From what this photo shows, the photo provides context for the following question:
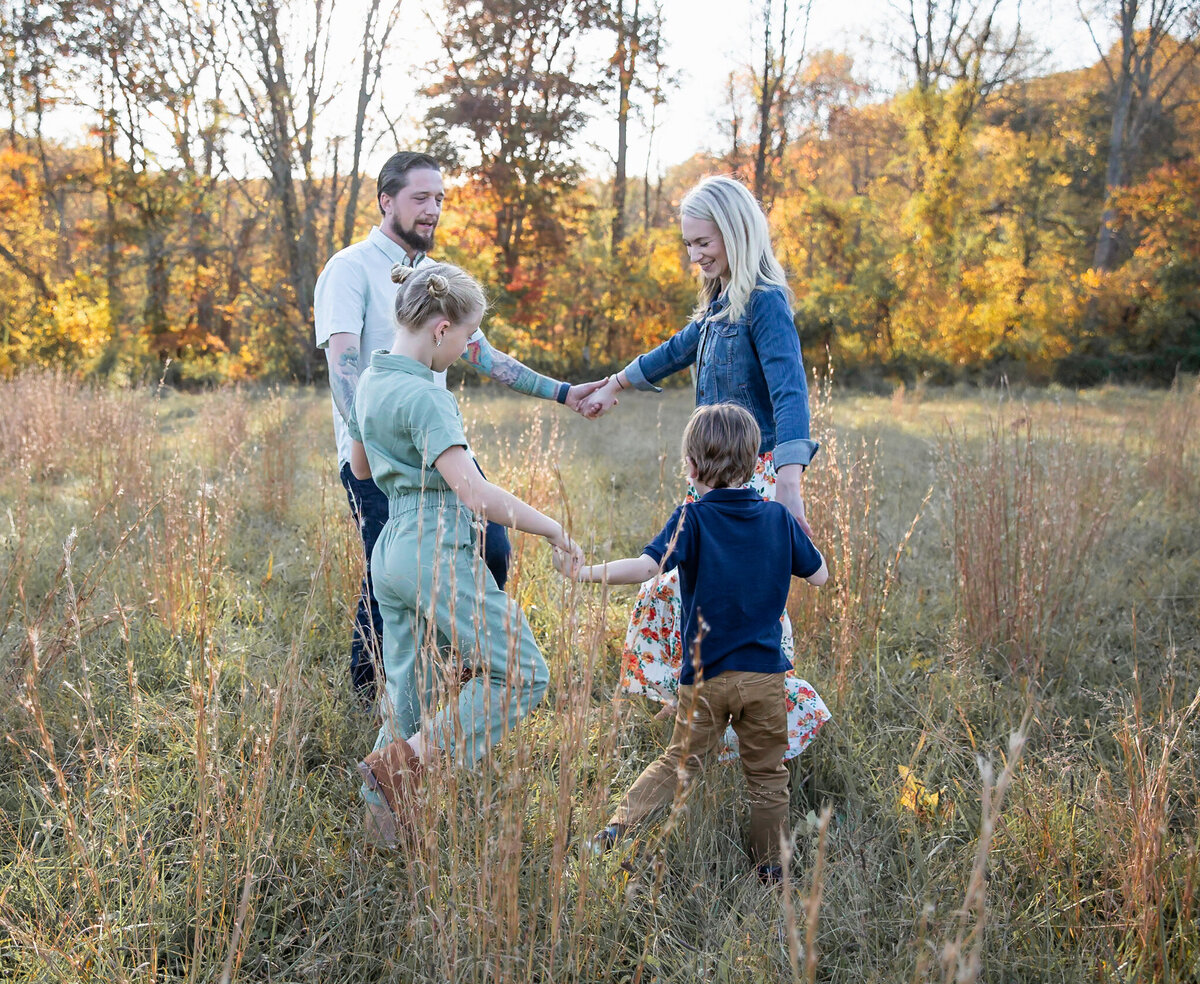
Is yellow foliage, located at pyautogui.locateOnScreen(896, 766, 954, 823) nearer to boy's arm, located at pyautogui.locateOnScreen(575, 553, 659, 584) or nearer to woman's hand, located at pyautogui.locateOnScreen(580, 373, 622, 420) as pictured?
boy's arm, located at pyautogui.locateOnScreen(575, 553, 659, 584)

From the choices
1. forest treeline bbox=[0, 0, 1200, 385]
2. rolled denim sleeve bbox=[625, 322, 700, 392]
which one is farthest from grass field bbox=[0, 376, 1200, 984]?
forest treeline bbox=[0, 0, 1200, 385]

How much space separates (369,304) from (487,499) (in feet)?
4.37

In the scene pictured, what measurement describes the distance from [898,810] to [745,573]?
0.88 metres

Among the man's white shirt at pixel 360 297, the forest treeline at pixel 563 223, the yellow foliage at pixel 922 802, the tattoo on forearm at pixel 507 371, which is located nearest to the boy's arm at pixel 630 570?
the yellow foliage at pixel 922 802

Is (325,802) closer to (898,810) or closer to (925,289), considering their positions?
(898,810)

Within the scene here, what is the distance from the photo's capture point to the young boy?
82.8 inches

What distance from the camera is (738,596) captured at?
2.10 metres

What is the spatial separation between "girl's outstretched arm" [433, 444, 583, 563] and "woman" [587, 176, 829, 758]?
0.74 metres

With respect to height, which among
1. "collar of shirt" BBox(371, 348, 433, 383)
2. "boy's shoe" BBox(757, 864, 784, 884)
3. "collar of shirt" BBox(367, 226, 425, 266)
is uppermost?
"collar of shirt" BBox(367, 226, 425, 266)


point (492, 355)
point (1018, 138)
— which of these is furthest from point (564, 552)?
point (1018, 138)

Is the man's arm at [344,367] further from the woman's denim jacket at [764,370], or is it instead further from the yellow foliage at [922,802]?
the yellow foliage at [922,802]

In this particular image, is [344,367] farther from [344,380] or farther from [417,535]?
[417,535]

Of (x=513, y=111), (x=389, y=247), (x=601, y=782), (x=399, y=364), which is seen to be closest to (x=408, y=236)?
(x=389, y=247)

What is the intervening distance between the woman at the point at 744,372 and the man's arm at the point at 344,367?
1144 mm
